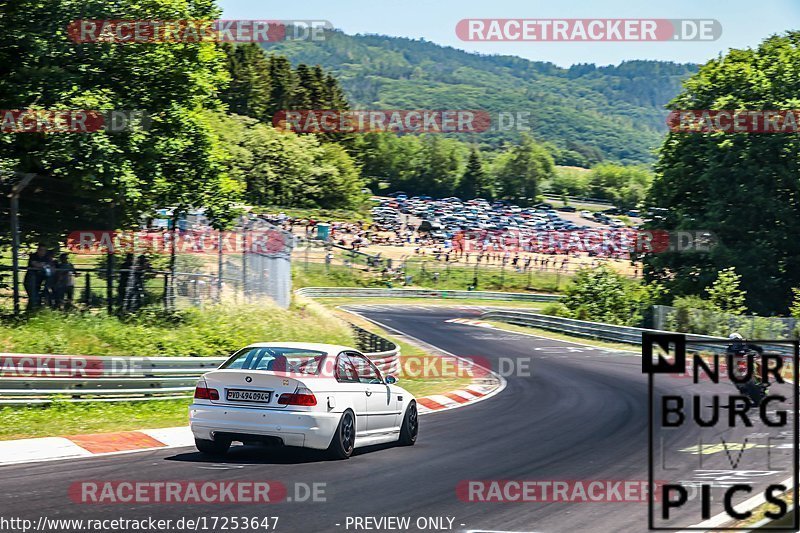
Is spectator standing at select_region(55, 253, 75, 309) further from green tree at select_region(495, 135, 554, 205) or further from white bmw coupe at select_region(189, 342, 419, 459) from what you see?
green tree at select_region(495, 135, 554, 205)

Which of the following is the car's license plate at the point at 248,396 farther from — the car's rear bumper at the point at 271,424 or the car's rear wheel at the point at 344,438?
the car's rear wheel at the point at 344,438

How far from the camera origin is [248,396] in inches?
428

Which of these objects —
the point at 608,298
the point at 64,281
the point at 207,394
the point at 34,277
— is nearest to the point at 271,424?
the point at 207,394

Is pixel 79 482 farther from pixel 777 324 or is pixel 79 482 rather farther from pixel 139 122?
pixel 777 324

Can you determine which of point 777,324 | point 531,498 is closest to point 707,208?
point 777,324

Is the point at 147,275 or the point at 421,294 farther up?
the point at 147,275

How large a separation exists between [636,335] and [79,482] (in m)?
31.3

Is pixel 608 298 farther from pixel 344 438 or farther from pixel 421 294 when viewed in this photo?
pixel 344 438

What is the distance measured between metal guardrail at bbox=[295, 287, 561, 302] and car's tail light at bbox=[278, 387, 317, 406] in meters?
51.1

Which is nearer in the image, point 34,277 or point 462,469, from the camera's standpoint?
point 462,469

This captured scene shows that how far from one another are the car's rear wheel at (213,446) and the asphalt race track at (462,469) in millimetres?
137

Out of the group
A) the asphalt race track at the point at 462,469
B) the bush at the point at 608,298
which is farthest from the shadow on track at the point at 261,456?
the bush at the point at 608,298

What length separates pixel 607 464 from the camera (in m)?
12.1

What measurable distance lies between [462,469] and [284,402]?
85.5 inches
